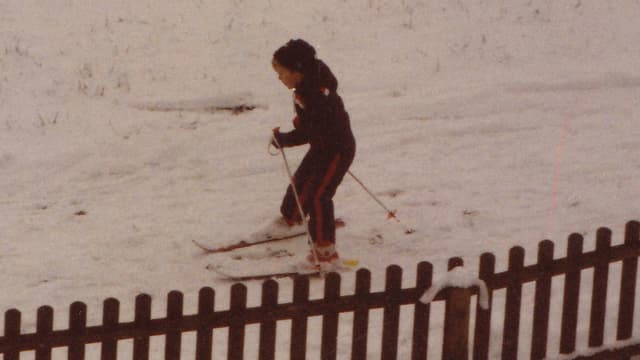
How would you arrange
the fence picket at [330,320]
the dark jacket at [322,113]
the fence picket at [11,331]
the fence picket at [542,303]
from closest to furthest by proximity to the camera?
the fence picket at [11,331] → the fence picket at [330,320] → the fence picket at [542,303] → the dark jacket at [322,113]

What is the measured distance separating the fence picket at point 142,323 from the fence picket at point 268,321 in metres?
0.56

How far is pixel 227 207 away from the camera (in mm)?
10258

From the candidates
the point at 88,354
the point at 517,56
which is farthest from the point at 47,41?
the point at 88,354

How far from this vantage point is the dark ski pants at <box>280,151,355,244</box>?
8.41 metres

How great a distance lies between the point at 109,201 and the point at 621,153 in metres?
4.79

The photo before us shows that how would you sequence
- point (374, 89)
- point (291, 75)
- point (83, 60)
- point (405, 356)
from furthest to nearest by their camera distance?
point (83, 60) → point (374, 89) → point (291, 75) → point (405, 356)

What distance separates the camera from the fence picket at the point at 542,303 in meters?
6.30

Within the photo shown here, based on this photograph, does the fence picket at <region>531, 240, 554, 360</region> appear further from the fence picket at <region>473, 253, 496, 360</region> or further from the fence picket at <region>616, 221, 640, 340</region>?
the fence picket at <region>616, 221, 640, 340</region>

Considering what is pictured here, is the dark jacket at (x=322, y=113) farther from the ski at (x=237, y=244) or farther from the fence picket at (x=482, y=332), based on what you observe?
the fence picket at (x=482, y=332)

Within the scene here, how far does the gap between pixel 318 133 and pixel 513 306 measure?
8.14 feet

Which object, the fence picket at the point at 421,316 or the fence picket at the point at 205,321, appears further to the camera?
the fence picket at the point at 421,316

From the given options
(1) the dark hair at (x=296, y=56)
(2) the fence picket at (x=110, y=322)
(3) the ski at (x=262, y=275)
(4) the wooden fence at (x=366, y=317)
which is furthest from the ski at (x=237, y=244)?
(2) the fence picket at (x=110, y=322)

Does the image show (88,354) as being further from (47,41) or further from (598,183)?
(47,41)

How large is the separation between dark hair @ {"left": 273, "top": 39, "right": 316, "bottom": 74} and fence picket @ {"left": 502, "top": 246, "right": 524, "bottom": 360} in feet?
8.38
